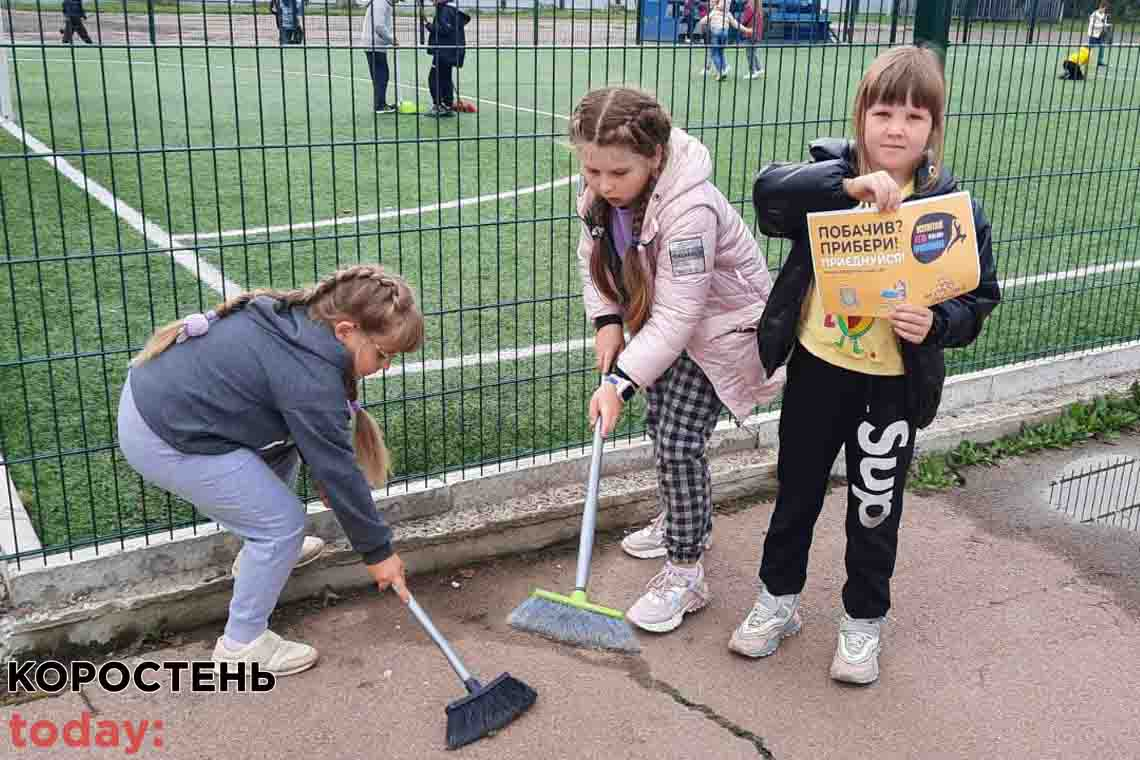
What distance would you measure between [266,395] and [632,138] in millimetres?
1171

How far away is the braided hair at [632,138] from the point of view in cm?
294

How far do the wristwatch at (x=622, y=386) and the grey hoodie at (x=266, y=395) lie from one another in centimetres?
72

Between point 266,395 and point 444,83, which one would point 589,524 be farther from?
point 444,83

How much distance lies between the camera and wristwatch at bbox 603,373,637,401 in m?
3.10

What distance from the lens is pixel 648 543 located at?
383cm

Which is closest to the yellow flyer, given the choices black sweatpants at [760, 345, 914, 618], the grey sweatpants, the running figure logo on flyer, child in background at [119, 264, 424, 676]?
the running figure logo on flyer

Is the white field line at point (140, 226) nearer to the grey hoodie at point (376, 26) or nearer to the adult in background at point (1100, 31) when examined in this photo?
the grey hoodie at point (376, 26)

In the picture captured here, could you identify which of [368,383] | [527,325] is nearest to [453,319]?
[527,325]

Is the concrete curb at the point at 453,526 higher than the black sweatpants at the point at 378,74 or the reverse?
the reverse

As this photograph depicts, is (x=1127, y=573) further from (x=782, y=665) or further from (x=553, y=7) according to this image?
(x=553, y=7)

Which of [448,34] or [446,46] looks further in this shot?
[448,34]

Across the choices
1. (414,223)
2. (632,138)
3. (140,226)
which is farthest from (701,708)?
(140,226)

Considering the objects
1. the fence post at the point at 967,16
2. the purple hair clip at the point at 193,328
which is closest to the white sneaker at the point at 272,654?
the purple hair clip at the point at 193,328

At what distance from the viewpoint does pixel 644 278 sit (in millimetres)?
3191
